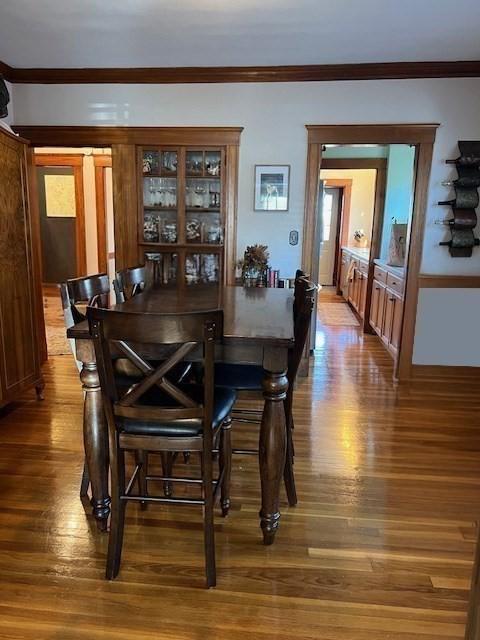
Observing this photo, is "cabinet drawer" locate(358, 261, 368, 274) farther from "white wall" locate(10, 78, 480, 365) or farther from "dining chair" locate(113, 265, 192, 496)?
"dining chair" locate(113, 265, 192, 496)

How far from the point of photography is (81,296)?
225 centimetres

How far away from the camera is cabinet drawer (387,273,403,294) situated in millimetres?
4324

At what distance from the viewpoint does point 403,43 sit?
3.26 metres

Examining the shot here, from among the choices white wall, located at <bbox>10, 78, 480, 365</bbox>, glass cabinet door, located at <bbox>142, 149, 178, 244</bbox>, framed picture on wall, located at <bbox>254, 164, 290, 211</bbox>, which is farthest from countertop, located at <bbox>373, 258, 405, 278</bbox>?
glass cabinet door, located at <bbox>142, 149, 178, 244</bbox>

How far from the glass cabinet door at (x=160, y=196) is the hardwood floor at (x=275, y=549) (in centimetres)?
188

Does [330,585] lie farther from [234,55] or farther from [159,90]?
[159,90]

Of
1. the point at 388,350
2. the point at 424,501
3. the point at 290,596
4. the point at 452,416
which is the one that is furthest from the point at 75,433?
the point at 388,350

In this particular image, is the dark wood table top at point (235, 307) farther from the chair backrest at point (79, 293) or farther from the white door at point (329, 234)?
the white door at point (329, 234)

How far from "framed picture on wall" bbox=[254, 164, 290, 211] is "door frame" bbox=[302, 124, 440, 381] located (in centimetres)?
19

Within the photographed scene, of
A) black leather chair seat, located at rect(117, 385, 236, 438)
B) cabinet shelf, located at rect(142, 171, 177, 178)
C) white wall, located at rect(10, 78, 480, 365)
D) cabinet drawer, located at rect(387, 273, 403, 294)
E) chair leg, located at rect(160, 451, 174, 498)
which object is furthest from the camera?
cabinet drawer, located at rect(387, 273, 403, 294)

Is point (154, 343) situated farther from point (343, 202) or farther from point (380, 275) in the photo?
point (343, 202)

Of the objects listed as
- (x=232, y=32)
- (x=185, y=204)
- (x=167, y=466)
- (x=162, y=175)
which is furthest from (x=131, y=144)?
(x=167, y=466)

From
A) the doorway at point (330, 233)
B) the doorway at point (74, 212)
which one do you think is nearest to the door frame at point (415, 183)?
the doorway at point (74, 212)

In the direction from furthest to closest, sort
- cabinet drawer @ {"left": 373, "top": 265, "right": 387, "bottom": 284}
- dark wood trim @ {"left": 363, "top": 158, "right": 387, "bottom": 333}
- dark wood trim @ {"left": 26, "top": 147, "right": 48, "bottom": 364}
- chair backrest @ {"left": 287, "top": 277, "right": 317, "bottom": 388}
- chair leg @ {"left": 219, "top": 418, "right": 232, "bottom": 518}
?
dark wood trim @ {"left": 363, "top": 158, "right": 387, "bottom": 333} < cabinet drawer @ {"left": 373, "top": 265, "right": 387, "bottom": 284} < dark wood trim @ {"left": 26, "top": 147, "right": 48, "bottom": 364} < chair leg @ {"left": 219, "top": 418, "right": 232, "bottom": 518} < chair backrest @ {"left": 287, "top": 277, "right": 317, "bottom": 388}
